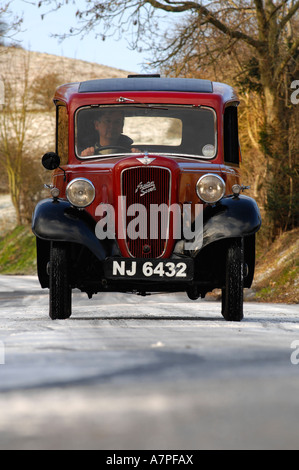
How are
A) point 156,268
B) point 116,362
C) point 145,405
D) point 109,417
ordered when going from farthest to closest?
point 156,268, point 116,362, point 145,405, point 109,417

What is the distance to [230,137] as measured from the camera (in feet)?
33.1

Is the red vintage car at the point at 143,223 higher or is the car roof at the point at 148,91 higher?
the car roof at the point at 148,91

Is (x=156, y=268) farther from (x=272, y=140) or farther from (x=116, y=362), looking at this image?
(x=272, y=140)

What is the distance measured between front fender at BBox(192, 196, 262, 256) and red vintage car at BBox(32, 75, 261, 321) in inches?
0.4

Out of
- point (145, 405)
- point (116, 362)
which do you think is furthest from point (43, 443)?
point (116, 362)

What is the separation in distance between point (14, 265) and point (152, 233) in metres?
27.4

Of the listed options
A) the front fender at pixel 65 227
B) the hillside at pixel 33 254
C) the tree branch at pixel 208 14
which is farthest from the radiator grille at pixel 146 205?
the tree branch at pixel 208 14

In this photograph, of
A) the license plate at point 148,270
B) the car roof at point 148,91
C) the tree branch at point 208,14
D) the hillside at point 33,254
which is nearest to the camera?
the license plate at point 148,270

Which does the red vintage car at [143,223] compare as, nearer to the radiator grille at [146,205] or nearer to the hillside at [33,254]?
the radiator grille at [146,205]

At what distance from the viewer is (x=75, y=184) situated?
8.92 m

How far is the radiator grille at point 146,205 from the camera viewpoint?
28.1ft

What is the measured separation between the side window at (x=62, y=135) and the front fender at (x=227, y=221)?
6.87 ft

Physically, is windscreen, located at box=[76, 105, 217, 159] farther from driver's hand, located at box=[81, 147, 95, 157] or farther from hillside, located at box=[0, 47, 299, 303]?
hillside, located at box=[0, 47, 299, 303]

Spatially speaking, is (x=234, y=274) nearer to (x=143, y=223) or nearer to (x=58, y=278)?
(x=143, y=223)
